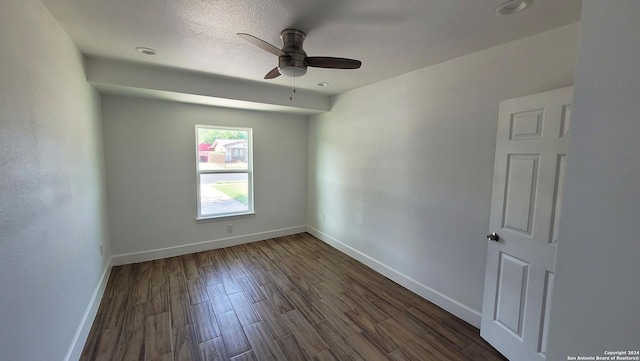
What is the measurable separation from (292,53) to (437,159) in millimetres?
1733

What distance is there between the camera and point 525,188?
1784 millimetres

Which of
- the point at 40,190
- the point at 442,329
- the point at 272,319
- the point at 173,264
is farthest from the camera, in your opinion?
the point at 173,264

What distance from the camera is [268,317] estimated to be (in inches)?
92.6

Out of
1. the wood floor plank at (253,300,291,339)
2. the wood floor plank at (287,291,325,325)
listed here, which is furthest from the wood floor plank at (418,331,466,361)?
the wood floor plank at (253,300,291,339)

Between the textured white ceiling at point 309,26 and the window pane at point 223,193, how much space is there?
6.34ft

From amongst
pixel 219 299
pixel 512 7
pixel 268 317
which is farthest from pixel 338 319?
pixel 512 7

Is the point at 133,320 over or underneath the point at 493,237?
underneath

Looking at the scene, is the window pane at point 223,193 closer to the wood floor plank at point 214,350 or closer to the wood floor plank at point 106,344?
the wood floor plank at point 106,344

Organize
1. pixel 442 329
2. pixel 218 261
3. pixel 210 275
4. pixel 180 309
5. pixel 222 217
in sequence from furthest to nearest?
pixel 222 217
pixel 218 261
pixel 210 275
pixel 180 309
pixel 442 329

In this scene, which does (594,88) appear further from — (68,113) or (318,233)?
(318,233)

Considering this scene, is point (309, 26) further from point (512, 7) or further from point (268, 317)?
point (268, 317)

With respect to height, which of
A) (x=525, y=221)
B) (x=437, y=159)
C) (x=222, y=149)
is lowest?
(x=525, y=221)

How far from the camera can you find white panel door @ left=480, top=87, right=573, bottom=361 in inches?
63.9

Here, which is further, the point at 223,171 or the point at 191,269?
the point at 223,171
